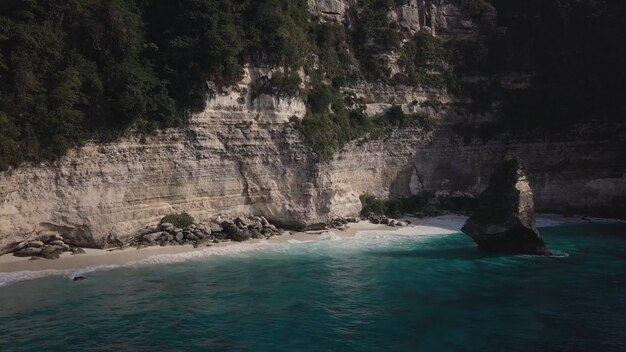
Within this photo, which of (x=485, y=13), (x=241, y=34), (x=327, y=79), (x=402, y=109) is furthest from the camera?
(x=485, y=13)

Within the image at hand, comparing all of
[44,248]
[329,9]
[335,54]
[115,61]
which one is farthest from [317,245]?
[329,9]

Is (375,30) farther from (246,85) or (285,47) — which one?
(246,85)

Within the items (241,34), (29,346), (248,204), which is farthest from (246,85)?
(29,346)

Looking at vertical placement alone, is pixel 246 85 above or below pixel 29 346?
above

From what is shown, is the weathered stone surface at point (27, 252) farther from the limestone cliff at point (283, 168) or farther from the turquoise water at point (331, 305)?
the turquoise water at point (331, 305)

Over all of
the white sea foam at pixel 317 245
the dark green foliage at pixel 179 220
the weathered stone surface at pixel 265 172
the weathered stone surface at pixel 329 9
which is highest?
the weathered stone surface at pixel 329 9

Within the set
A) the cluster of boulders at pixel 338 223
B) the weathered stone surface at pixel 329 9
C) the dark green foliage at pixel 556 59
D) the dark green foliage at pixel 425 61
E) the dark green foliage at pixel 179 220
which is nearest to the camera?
the dark green foliage at pixel 179 220

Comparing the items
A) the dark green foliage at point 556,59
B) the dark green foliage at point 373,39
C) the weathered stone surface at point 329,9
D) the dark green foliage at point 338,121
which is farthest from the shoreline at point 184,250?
the weathered stone surface at point 329,9

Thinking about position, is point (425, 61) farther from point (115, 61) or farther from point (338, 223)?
point (115, 61)
